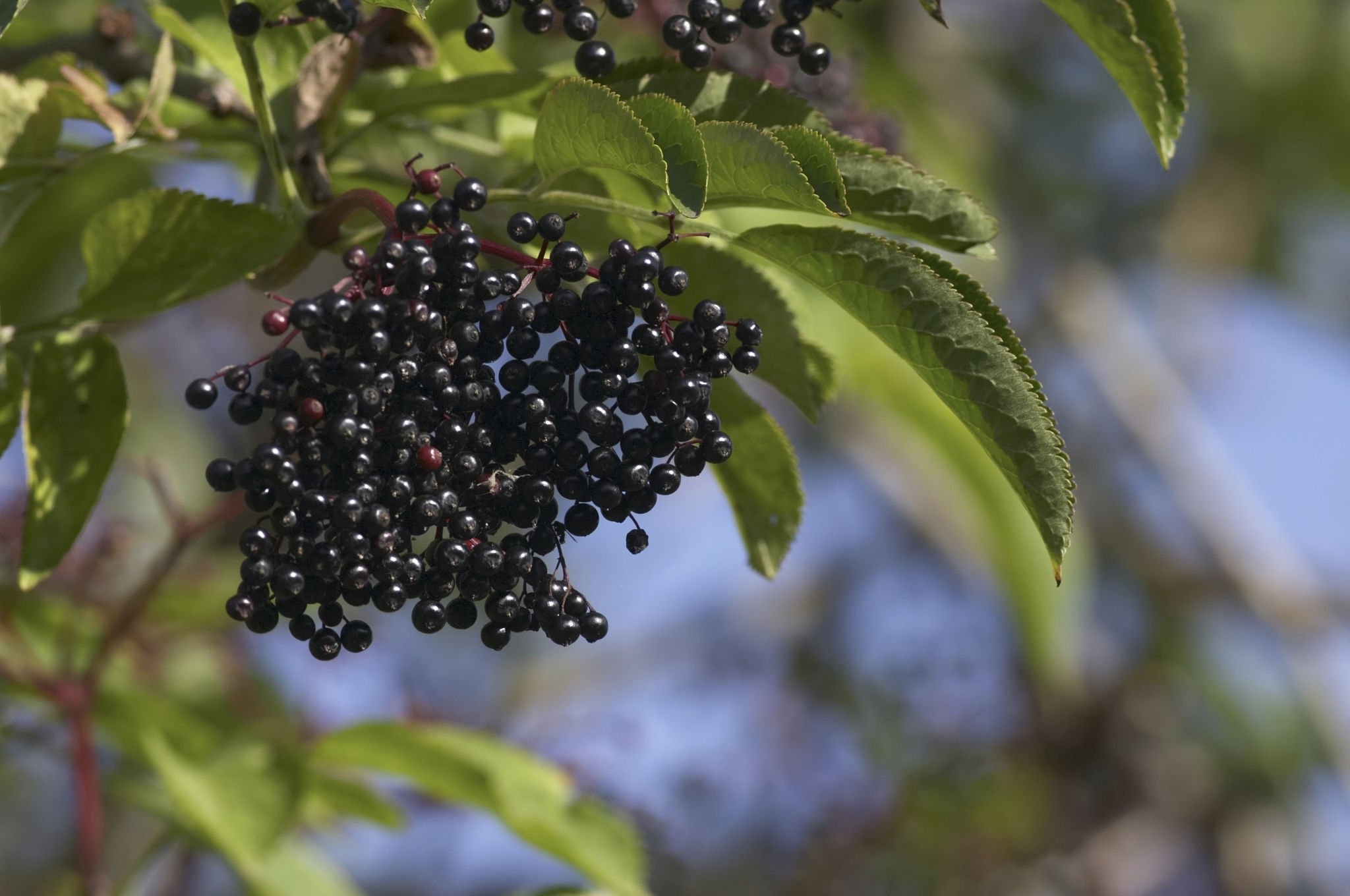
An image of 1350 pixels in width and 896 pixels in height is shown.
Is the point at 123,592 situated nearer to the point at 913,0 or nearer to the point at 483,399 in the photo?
the point at 483,399

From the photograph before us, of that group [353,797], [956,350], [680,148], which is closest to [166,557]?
[353,797]

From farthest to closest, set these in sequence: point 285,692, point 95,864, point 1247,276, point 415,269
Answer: point 1247,276
point 285,692
point 95,864
point 415,269

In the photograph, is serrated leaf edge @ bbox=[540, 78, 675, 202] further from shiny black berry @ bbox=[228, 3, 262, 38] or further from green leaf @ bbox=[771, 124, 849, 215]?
shiny black berry @ bbox=[228, 3, 262, 38]

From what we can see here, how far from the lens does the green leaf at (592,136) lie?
1.07 m

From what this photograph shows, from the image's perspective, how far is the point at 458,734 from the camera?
6.86 feet

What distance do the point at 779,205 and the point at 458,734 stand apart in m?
1.27

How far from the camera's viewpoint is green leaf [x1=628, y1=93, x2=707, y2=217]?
106cm

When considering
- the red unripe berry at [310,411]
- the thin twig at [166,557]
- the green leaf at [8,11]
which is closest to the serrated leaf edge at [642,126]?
the red unripe berry at [310,411]

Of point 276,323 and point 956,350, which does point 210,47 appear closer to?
point 276,323

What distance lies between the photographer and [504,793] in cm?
185

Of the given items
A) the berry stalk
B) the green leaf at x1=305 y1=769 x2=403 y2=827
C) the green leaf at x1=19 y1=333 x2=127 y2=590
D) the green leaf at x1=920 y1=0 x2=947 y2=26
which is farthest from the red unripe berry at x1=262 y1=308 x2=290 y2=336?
the green leaf at x1=305 y1=769 x2=403 y2=827

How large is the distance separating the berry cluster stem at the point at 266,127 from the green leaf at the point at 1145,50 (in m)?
0.79

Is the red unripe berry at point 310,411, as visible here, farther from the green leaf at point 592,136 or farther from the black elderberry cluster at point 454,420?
the green leaf at point 592,136

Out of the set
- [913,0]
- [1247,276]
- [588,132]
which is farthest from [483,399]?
[1247,276]
